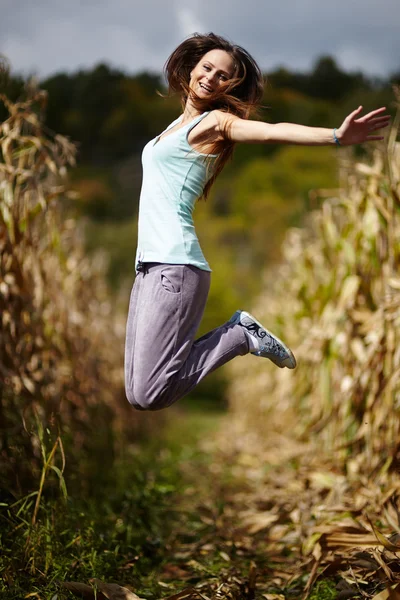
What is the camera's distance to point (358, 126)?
221cm

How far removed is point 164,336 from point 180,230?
1.23 feet

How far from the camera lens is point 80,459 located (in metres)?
4.27

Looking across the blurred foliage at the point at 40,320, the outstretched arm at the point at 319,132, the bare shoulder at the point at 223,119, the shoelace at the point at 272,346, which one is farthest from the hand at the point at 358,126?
the blurred foliage at the point at 40,320

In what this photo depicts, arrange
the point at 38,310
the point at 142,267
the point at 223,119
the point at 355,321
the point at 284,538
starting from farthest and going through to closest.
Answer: the point at 355,321, the point at 38,310, the point at 284,538, the point at 142,267, the point at 223,119

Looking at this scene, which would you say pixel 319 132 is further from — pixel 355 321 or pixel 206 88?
pixel 355 321

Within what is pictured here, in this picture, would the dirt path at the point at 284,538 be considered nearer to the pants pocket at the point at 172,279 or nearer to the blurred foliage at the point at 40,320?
the blurred foliage at the point at 40,320

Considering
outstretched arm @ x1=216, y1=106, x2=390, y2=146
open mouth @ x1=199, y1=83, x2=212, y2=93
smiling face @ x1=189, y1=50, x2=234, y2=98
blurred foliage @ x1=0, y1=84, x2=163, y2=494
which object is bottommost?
blurred foliage @ x1=0, y1=84, x2=163, y2=494

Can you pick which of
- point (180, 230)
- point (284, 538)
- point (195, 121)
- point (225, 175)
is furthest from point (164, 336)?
point (225, 175)

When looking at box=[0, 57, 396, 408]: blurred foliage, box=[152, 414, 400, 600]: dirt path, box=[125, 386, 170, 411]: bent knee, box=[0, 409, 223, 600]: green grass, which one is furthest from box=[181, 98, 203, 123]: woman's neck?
box=[0, 57, 396, 408]: blurred foliage

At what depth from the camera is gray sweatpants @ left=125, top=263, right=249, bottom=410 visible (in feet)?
7.94

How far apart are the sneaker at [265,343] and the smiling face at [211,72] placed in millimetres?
839

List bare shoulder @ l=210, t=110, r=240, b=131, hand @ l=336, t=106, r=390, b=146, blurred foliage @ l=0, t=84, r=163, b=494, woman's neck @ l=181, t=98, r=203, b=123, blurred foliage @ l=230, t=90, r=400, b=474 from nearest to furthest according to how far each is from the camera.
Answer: hand @ l=336, t=106, r=390, b=146, bare shoulder @ l=210, t=110, r=240, b=131, woman's neck @ l=181, t=98, r=203, b=123, blurred foliage @ l=0, t=84, r=163, b=494, blurred foliage @ l=230, t=90, r=400, b=474

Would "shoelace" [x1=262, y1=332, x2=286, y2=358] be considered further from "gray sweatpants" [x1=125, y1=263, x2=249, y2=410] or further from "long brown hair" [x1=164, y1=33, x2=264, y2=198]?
"long brown hair" [x1=164, y1=33, x2=264, y2=198]

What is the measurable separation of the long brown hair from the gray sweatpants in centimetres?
40
